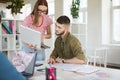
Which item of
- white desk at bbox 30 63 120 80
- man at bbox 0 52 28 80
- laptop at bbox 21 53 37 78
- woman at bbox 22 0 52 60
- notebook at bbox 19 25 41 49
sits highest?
woman at bbox 22 0 52 60

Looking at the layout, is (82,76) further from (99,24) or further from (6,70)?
(99,24)

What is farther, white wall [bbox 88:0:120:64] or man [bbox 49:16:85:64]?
white wall [bbox 88:0:120:64]

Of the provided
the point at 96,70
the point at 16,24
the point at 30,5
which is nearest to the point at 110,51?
the point at 16,24

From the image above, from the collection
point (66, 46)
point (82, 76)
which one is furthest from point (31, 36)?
Result: point (82, 76)

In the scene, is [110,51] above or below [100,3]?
below

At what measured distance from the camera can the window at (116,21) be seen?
5.79 metres

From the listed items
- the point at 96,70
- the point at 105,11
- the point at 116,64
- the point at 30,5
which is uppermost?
the point at 30,5

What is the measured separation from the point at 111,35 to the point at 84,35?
793 millimetres

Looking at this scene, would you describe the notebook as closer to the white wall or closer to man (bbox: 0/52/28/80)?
man (bbox: 0/52/28/80)

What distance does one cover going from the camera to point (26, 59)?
1.74 m

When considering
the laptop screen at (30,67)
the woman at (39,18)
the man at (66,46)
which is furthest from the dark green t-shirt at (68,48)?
the laptop screen at (30,67)

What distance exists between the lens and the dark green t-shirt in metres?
2.48

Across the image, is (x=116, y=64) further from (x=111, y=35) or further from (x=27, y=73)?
(x=27, y=73)

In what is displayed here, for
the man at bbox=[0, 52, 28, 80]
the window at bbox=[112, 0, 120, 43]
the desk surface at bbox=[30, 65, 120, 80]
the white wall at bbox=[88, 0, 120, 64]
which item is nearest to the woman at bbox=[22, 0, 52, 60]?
the desk surface at bbox=[30, 65, 120, 80]
